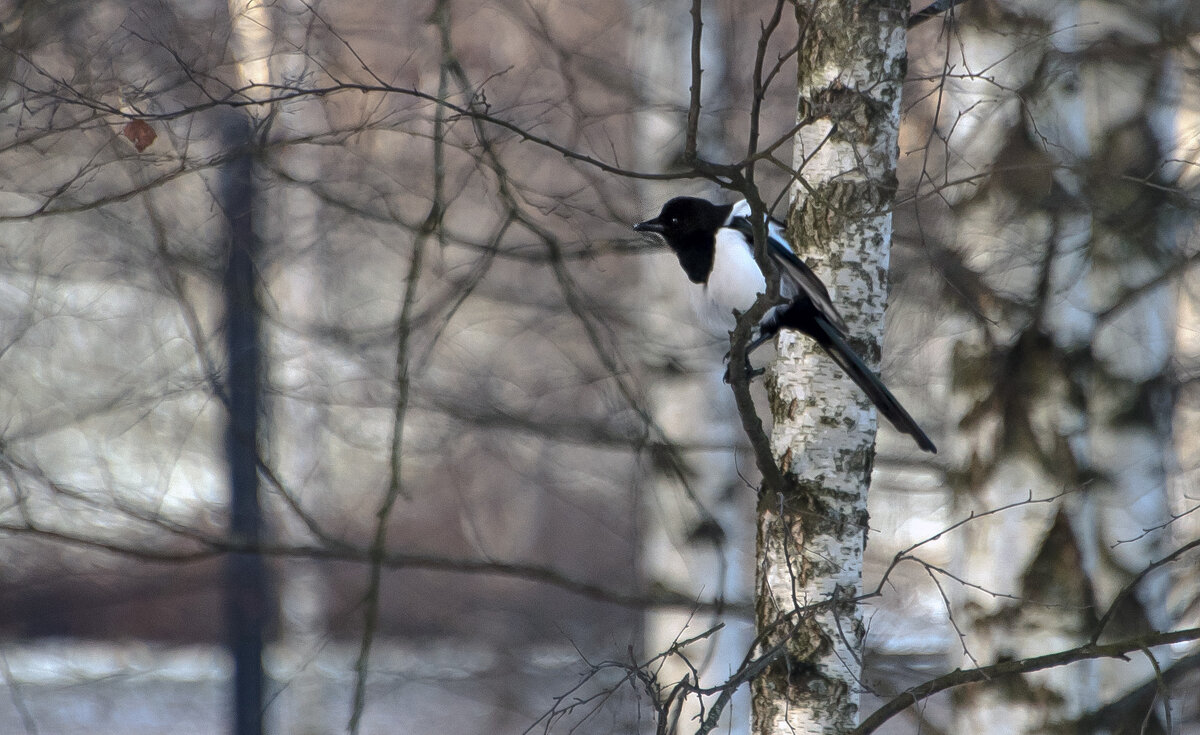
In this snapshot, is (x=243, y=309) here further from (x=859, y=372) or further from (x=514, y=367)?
(x=859, y=372)

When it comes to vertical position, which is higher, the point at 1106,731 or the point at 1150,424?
the point at 1150,424

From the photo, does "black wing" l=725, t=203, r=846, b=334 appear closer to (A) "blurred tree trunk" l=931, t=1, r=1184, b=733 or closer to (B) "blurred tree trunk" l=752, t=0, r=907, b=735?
(B) "blurred tree trunk" l=752, t=0, r=907, b=735

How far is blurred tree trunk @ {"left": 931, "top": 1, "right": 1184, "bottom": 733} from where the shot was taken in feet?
6.20

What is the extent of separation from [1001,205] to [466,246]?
1152 mm

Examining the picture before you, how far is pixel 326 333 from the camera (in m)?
2.22

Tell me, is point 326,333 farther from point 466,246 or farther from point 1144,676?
point 1144,676

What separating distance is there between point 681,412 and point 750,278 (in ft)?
2.64

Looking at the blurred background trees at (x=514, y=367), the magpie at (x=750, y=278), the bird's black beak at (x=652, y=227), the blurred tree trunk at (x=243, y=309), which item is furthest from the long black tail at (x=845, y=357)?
the blurred tree trunk at (x=243, y=309)

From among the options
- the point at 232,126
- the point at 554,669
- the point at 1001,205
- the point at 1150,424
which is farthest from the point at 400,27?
the point at 1150,424

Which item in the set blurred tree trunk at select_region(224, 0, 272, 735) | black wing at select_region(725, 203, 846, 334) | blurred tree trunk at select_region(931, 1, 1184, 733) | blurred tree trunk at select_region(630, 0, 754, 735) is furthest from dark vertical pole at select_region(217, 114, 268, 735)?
blurred tree trunk at select_region(931, 1, 1184, 733)

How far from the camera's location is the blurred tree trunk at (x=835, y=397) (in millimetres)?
1239

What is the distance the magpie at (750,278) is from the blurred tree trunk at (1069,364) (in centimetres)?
62

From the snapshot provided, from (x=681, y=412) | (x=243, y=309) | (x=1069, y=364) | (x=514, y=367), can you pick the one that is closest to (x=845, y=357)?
(x=1069, y=364)

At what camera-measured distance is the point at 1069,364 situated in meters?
1.91
